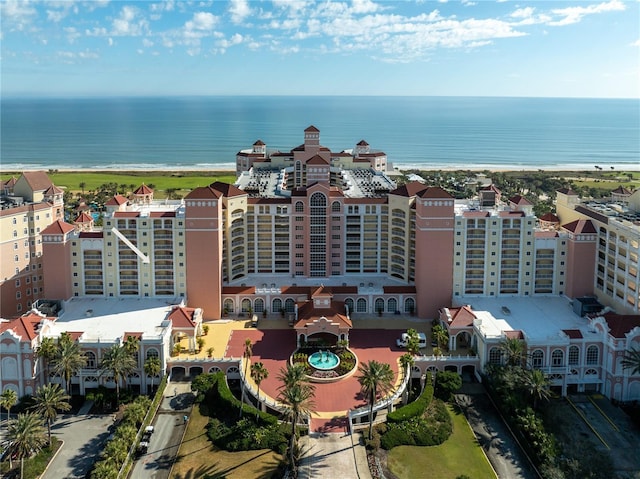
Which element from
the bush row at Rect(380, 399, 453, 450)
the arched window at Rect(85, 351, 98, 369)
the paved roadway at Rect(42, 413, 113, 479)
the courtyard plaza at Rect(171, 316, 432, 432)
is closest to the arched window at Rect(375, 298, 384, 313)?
the courtyard plaza at Rect(171, 316, 432, 432)

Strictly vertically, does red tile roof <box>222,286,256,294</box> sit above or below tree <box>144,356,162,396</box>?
above

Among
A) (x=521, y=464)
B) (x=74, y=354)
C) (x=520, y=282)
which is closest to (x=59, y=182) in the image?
(x=74, y=354)

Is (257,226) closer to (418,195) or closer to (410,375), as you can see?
(418,195)

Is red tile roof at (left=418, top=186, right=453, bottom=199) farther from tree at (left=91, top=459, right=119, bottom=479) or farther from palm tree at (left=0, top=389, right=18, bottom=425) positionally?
palm tree at (left=0, top=389, right=18, bottom=425)

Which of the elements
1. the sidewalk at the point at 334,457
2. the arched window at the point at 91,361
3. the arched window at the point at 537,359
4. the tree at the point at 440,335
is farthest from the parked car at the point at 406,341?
the arched window at the point at 91,361

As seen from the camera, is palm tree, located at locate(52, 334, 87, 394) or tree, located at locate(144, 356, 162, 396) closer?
palm tree, located at locate(52, 334, 87, 394)

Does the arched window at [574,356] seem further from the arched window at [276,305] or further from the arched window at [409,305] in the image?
the arched window at [276,305]
